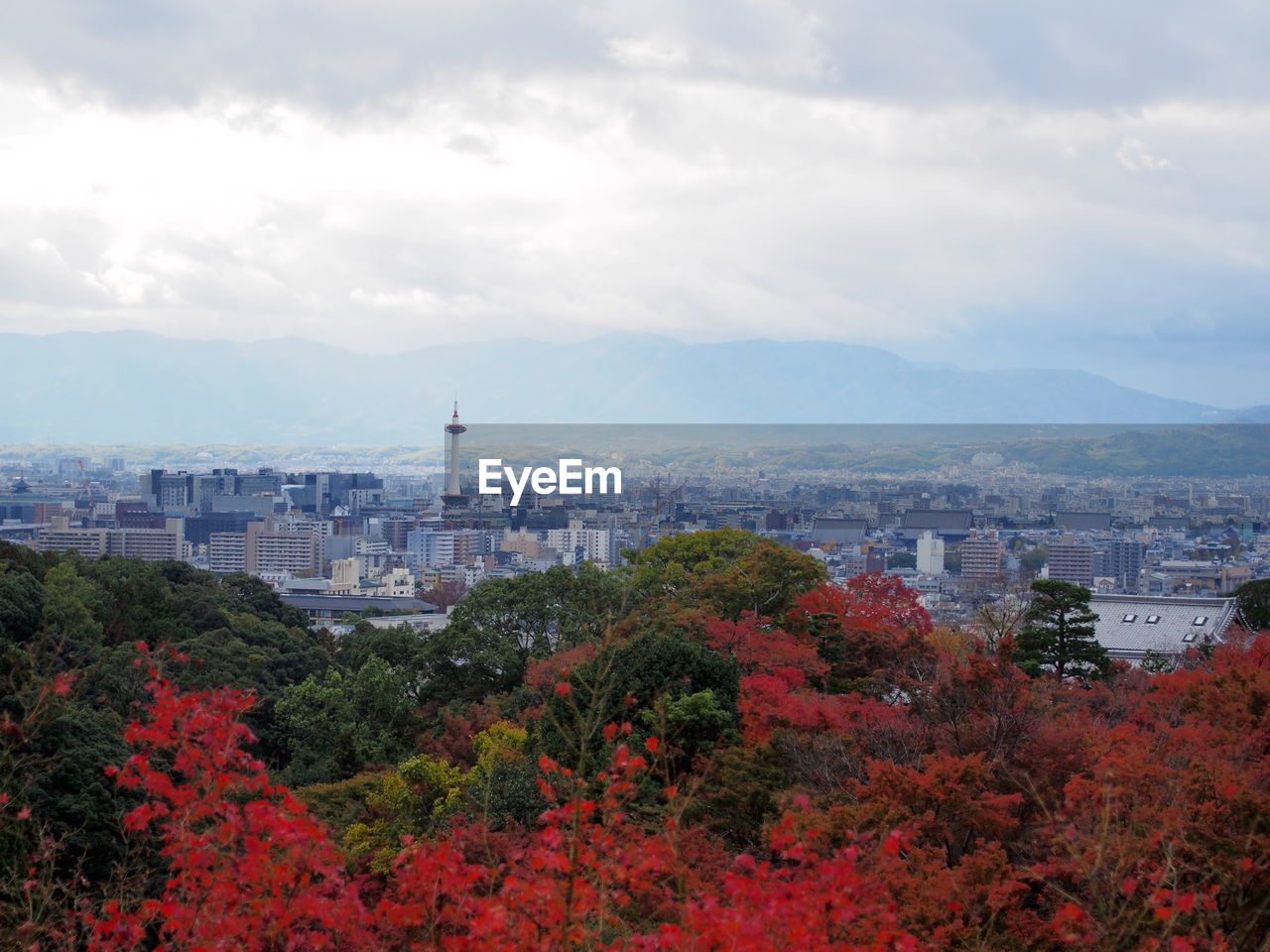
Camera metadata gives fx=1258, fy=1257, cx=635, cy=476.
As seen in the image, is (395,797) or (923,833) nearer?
(923,833)

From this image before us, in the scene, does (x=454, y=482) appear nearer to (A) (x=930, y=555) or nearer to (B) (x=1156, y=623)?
(A) (x=930, y=555)

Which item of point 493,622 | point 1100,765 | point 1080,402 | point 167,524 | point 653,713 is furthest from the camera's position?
point 1080,402

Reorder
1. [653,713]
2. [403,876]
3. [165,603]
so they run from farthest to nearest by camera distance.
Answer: [165,603] → [653,713] → [403,876]

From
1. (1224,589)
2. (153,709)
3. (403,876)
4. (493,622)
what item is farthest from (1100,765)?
(1224,589)

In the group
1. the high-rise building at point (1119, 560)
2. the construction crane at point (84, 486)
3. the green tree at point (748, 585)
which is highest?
the green tree at point (748, 585)

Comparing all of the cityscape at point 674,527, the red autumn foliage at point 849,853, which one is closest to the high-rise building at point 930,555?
the cityscape at point 674,527

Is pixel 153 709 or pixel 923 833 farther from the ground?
pixel 153 709

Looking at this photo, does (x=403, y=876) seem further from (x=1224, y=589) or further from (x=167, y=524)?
(x=167, y=524)

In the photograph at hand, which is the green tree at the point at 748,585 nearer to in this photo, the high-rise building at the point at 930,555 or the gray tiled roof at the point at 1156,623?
the gray tiled roof at the point at 1156,623
